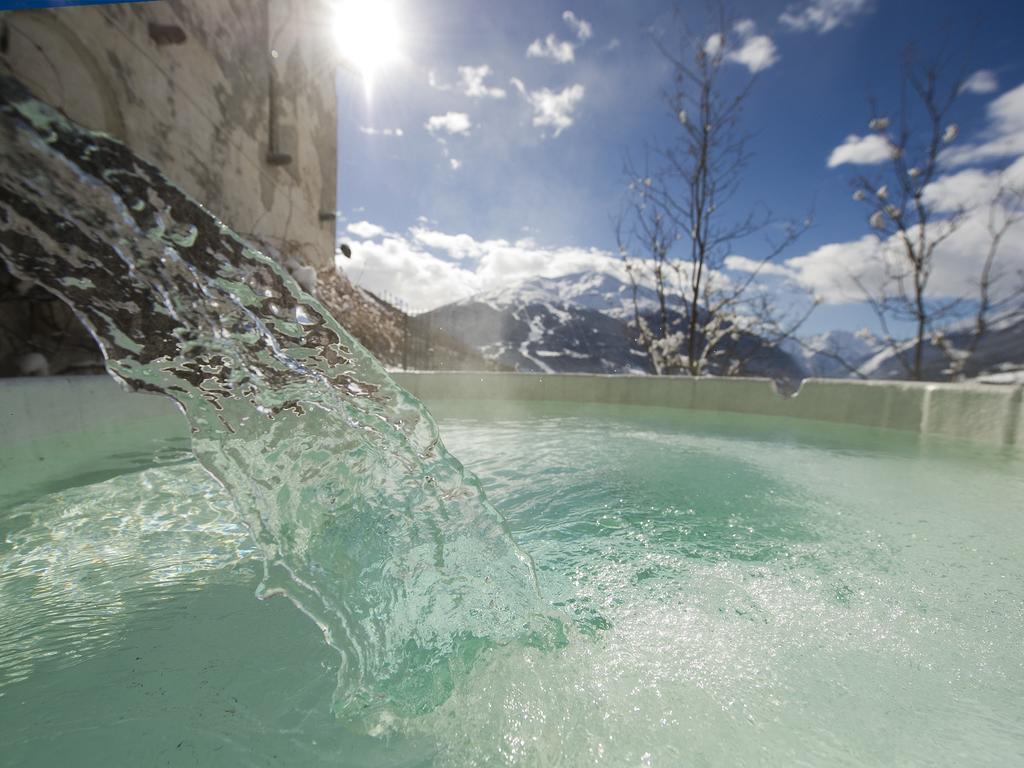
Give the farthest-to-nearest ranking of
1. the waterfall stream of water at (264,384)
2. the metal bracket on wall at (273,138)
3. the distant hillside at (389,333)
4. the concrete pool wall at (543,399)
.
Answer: the distant hillside at (389,333)
the metal bracket on wall at (273,138)
the concrete pool wall at (543,399)
the waterfall stream of water at (264,384)

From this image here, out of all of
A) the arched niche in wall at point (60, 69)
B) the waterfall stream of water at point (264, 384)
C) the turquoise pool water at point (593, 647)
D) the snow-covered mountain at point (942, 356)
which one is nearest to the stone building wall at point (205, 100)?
the arched niche in wall at point (60, 69)

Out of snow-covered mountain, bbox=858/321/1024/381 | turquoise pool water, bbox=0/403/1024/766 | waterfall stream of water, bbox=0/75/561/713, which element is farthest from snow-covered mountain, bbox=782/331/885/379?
waterfall stream of water, bbox=0/75/561/713

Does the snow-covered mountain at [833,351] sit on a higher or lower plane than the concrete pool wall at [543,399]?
higher

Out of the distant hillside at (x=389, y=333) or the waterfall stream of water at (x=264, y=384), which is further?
the distant hillside at (x=389, y=333)

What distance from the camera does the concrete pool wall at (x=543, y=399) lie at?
7.18 feet

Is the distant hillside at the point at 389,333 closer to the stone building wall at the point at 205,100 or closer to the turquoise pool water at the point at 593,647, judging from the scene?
the stone building wall at the point at 205,100

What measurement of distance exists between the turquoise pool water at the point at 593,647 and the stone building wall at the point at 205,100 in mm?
2710

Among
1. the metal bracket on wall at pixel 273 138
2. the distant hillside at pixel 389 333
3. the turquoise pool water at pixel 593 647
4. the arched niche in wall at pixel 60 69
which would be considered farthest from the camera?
the distant hillside at pixel 389 333

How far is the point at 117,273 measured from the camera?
1201 millimetres

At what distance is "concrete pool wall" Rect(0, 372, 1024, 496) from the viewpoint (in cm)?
219

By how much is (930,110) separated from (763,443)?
4876mm

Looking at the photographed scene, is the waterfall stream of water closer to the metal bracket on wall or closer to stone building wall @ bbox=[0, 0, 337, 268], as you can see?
stone building wall @ bbox=[0, 0, 337, 268]

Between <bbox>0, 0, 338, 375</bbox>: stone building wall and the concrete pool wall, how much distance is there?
81cm

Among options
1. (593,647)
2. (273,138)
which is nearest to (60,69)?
(273,138)
